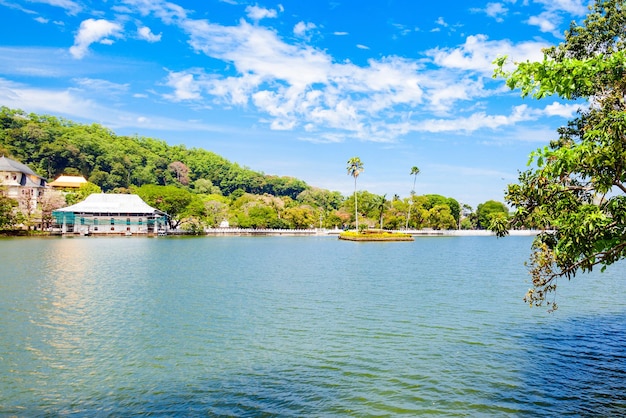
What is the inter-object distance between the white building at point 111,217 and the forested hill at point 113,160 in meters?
25.1

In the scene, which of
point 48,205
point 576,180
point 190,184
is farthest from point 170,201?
point 576,180

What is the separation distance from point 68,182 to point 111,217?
38534 mm

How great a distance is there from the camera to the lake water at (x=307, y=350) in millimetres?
9672

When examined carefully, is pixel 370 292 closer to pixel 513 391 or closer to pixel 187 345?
pixel 187 345

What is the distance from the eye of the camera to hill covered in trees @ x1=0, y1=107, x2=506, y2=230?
113m

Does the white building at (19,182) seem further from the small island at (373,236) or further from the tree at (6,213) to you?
the small island at (373,236)

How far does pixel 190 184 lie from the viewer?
17400 cm

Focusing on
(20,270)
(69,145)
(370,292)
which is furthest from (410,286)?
(69,145)

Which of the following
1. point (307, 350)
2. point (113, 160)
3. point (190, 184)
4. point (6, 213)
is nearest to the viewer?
point (307, 350)

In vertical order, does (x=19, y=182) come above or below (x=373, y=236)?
Result: above

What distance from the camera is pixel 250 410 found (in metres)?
9.22

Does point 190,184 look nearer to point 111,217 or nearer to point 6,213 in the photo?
point 111,217

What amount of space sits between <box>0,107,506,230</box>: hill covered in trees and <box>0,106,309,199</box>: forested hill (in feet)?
0.86

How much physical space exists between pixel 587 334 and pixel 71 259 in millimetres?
40690
